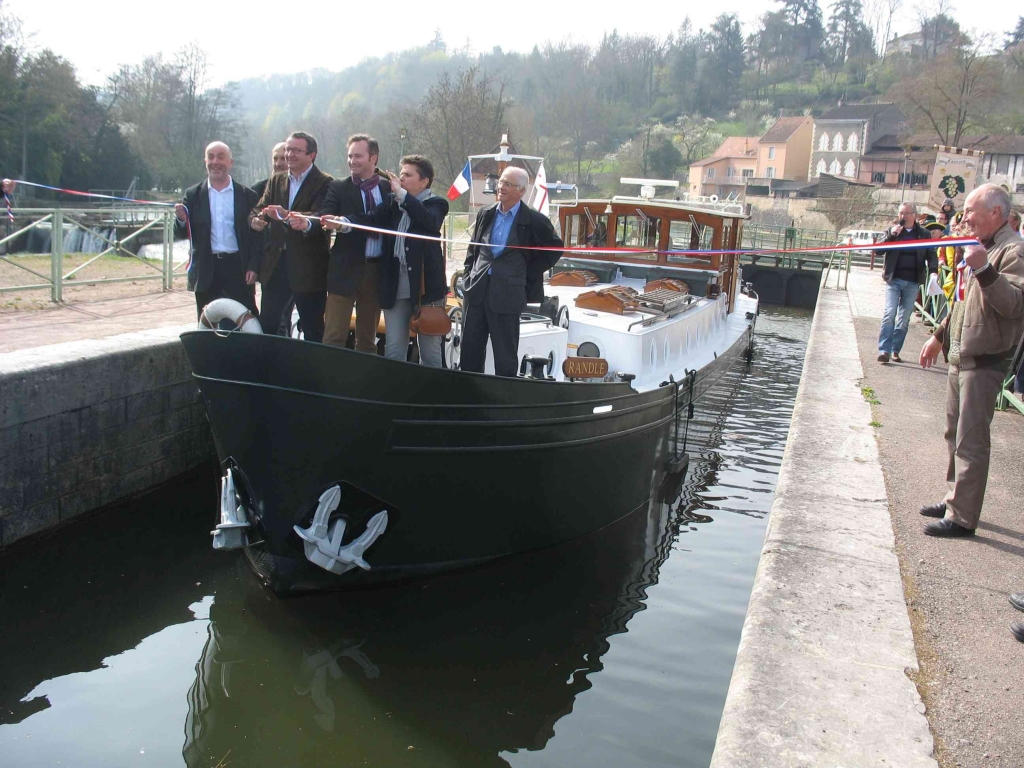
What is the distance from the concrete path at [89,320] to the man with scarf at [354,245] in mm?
3446

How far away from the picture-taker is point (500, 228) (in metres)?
5.64

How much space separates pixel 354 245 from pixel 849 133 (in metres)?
84.7

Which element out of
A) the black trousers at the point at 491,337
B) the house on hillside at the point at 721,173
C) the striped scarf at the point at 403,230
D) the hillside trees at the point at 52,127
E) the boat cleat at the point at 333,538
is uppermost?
the house on hillside at the point at 721,173

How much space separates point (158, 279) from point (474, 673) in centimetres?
998

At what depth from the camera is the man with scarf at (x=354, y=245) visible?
18.2ft

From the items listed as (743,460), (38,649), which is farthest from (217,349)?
(743,460)

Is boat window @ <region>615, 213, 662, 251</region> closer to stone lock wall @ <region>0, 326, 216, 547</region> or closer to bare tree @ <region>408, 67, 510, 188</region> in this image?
stone lock wall @ <region>0, 326, 216, 547</region>

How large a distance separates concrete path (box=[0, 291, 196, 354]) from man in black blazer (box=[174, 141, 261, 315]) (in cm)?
198

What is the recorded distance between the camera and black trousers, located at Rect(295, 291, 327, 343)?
6.12 metres

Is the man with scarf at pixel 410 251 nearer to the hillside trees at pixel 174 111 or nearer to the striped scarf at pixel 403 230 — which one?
the striped scarf at pixel 403 230

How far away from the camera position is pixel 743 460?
30.4ft

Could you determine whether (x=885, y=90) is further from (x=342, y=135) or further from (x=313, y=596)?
(x=313, y=596)

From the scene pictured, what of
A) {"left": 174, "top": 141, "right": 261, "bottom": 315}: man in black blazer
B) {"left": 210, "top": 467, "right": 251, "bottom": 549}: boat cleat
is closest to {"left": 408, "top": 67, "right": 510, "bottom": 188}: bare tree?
{"left": 174, "top": 141, "right": 261, "bottom": 315}: man in black blazer

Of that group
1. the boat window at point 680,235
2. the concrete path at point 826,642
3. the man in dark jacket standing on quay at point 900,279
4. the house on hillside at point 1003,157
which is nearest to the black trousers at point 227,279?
the concrete path at point 826,642
